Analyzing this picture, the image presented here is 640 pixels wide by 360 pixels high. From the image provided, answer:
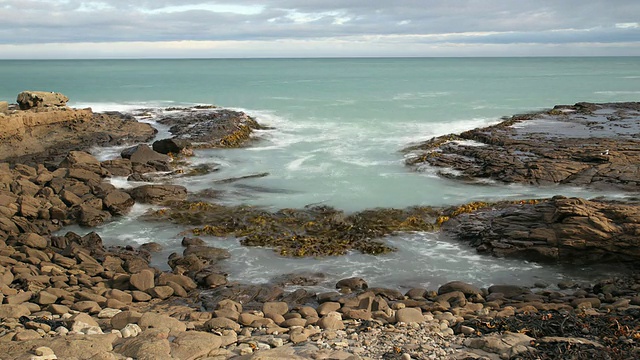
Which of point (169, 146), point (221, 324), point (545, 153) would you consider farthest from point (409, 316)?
point (169, 146)

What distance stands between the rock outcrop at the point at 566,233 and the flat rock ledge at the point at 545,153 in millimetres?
5174

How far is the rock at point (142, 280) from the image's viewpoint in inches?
437

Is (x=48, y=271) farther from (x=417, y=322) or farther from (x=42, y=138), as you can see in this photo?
(x=42, y=138)

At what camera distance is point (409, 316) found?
9.27 metres

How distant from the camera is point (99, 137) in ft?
86.5

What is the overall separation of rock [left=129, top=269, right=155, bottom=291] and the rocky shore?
0.09 feet

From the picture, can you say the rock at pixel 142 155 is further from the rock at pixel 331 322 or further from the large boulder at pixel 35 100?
the rock at pixel 331 322

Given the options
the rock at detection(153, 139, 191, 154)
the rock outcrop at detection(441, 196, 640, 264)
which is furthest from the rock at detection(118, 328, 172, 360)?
the rock at detection(153, 139, 191, 154)

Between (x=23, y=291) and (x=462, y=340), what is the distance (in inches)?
302

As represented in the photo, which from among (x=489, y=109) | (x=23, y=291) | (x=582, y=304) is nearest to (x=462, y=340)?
(x=582, y=304)

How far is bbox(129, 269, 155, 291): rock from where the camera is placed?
36.4 ft

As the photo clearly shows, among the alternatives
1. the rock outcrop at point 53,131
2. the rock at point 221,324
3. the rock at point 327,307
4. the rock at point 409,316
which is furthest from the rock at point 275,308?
the rock outcrop at point 53,131

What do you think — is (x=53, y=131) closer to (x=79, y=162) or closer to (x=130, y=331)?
(x=79, y=162)

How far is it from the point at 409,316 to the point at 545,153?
14369 mm
